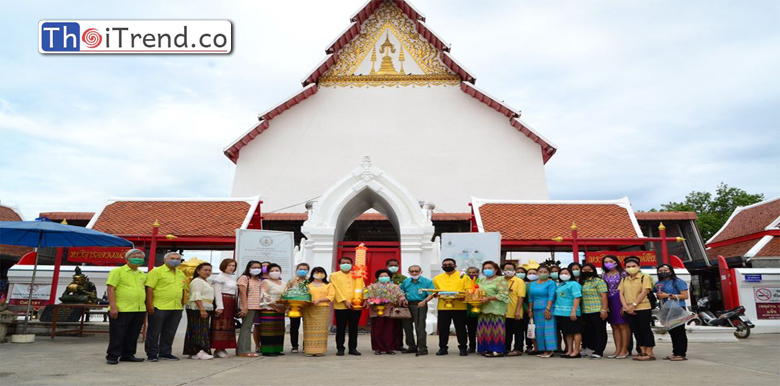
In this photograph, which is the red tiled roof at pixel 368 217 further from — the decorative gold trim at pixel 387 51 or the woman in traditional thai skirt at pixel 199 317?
the woman in traditional thai skirt at pixel 199 317

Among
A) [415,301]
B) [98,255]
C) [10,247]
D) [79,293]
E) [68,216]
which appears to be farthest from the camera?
[10,247]

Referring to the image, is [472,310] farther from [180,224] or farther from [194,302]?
[180,224]

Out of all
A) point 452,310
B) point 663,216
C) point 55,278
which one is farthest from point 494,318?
point 663,216

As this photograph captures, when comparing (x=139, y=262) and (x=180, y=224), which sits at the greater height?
(x=180, y=224)

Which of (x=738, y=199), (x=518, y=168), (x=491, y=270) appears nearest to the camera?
(x=491, y=270)

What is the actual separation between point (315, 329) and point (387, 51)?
43.6ft

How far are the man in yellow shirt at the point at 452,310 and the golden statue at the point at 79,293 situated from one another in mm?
5549

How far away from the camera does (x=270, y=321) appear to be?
6.41 metres

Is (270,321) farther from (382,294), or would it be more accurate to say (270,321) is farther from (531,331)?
(531,331)

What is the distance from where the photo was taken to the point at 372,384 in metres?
4.34

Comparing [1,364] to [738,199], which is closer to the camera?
[1,364]

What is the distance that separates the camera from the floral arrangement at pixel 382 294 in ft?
21.8

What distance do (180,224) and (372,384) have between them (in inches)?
349

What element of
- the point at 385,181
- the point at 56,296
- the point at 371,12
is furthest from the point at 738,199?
the point at 56,296
